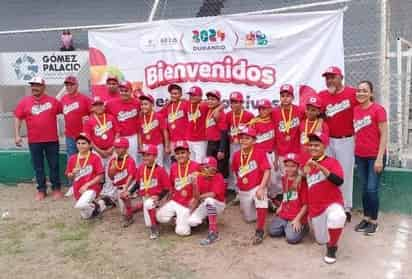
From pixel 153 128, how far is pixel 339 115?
2.25 meters

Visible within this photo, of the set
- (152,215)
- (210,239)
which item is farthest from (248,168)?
(152,215)

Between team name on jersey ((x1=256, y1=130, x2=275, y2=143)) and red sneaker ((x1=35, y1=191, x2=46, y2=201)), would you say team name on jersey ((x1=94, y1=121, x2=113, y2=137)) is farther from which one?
team name on jersey ((x1=256, y1=130, x2=275, y2=143))

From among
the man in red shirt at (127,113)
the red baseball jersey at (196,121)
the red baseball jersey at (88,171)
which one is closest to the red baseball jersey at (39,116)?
the man in red shirt at (127,113)

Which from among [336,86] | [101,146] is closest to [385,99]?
[336,86]

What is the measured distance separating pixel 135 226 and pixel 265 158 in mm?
1583

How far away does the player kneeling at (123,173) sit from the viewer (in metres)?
5.73

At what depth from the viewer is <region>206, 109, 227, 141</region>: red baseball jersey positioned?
6.06 metres

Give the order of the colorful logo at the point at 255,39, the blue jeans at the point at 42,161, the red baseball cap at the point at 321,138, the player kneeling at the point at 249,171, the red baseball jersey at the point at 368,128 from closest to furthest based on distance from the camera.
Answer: the red baseball cap at the point at 321,138 < the red baseball jersey at the point at 368,128 < the player kneeling at the point at 249,171 < the colorful logo at the point at 255,39 < the blue jeans at the point at 42,161

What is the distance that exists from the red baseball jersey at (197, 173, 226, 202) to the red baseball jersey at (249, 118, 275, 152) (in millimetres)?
700

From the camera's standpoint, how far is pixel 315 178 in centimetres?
481

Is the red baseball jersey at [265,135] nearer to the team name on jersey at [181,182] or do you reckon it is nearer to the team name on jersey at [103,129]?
the team name on jersey at [181,182]

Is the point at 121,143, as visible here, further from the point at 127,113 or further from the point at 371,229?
the point at 371,229

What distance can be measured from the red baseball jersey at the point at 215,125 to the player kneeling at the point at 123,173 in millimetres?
947

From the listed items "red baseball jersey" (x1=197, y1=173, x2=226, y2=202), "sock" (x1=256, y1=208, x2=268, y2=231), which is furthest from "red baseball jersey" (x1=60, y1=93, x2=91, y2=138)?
"sock" (x1=256, y1=208, x2=268, y2=231)
